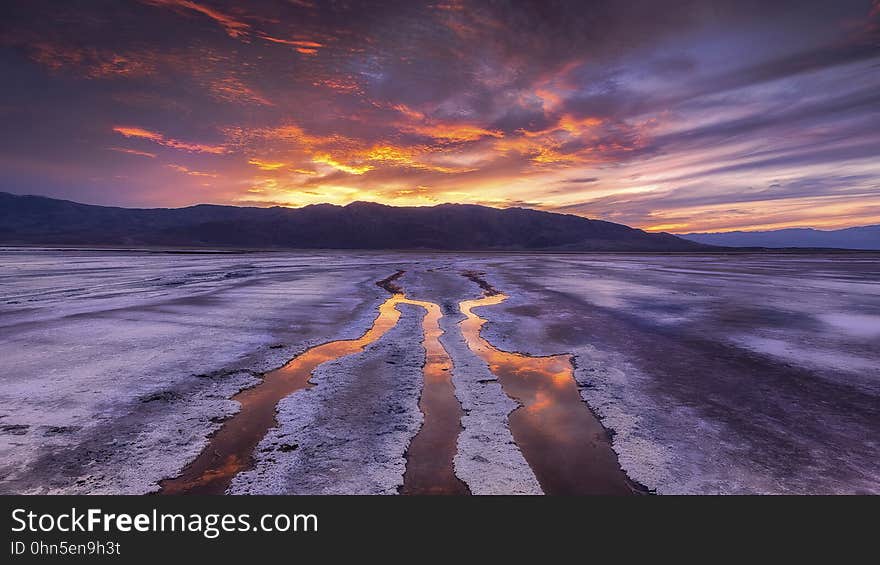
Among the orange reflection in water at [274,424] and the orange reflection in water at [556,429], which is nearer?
the orange reflection in water at [274,424]

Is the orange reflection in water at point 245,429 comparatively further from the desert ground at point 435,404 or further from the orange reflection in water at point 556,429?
the orange reflection in water at point 556,429

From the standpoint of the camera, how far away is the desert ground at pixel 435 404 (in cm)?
418

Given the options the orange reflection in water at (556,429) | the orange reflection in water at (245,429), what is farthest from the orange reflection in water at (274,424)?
the orange reflection in water at (556,429)

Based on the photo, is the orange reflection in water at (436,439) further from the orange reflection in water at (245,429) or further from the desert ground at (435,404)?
the orange reflection in water at (245,429)

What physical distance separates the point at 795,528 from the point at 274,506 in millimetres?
4191

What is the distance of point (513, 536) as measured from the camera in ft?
10.7

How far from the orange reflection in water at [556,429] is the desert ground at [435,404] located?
3 cm

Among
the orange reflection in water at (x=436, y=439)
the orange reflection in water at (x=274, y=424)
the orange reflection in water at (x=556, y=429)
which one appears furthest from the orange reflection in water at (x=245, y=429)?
the orange reflection in water at (x=556, y=429)

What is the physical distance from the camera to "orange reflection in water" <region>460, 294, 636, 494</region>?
13.8ft

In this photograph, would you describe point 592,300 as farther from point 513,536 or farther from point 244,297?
point 513,536

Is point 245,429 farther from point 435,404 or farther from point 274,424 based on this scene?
point 435,404

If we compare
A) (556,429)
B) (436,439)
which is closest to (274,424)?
(436,439)

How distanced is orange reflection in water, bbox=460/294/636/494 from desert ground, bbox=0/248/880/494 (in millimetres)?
33

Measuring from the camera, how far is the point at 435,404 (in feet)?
20.7
